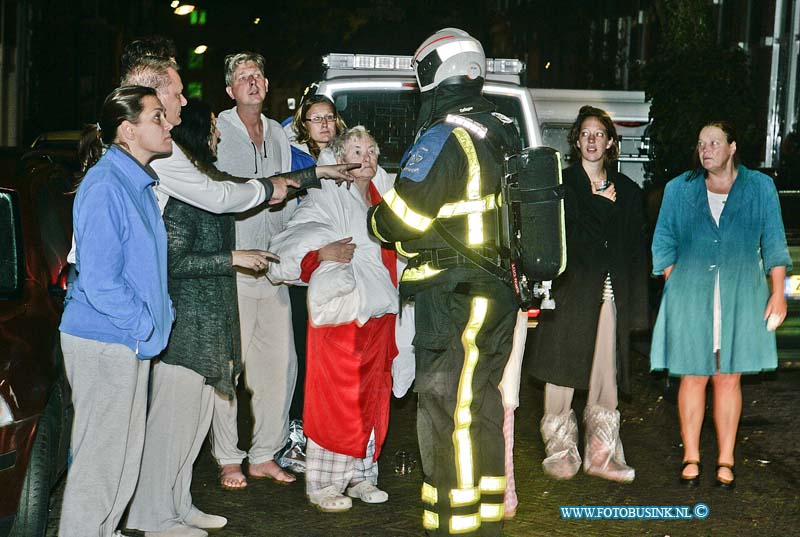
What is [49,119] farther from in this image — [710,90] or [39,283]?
[39,283]

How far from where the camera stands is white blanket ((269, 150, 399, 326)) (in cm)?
584

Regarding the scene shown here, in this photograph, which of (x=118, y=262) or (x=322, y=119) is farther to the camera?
(x=322, y=119)

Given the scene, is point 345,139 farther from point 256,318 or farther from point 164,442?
point 164,442

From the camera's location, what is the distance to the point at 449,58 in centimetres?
500

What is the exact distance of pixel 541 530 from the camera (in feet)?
18.5

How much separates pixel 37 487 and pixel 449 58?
2.52 m

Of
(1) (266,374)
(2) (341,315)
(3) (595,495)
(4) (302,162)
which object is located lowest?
(3) (595,495)

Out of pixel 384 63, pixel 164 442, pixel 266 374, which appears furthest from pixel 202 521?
pixel 384 63

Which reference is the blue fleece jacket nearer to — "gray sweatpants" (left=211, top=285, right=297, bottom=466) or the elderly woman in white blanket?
the elderly woman in white blanket

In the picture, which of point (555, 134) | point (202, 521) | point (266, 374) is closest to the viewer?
point (202, 521)

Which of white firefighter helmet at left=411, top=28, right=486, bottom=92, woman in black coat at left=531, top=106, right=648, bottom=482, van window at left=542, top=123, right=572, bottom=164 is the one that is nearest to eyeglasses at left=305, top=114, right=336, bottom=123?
woman in black coat at left=531, top=106, right=648, bottom=482

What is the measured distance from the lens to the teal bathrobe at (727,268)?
6219 millimetres

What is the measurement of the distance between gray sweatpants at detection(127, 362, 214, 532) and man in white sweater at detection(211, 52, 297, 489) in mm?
919

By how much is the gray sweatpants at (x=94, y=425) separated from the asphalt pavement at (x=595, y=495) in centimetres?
105
